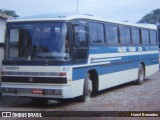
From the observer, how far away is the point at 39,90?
39.8 feet

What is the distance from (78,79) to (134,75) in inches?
270

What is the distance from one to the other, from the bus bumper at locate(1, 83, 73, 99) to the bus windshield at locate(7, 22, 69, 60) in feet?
2.73

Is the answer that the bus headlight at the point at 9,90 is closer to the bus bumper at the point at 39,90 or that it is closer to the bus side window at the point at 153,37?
the bus bumper at the point at 39,90

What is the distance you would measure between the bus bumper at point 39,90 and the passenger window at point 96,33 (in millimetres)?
2639

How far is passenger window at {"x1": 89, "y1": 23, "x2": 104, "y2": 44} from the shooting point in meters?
14.1

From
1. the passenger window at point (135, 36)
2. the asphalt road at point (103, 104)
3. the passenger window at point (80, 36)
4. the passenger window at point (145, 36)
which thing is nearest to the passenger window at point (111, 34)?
the asphalt road at point (103, 104)

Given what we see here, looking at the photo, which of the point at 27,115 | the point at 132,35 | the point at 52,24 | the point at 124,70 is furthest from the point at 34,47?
the point at 132,35

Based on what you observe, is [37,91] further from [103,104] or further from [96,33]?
[96,33]

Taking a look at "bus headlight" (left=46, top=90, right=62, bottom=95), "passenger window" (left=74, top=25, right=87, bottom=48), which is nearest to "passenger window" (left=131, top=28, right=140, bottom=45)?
"passenger window" (left=74, top=25, right=87, bottom=48)

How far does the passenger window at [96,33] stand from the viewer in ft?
46.3

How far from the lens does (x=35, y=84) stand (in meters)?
12.2

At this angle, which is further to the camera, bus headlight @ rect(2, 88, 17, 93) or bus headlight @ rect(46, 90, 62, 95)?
bus headlight @ rect(2, 88, 17, 93)

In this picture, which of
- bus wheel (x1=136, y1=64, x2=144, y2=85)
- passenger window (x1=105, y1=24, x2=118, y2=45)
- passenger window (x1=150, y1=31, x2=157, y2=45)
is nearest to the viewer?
passenger window (x1=105, y1=24, x2=118, y2=45)

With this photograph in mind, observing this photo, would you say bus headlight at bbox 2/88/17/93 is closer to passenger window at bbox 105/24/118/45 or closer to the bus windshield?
the bus windshield
